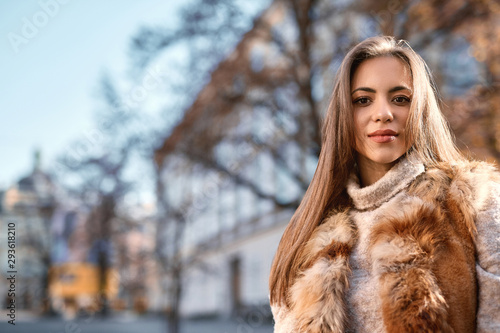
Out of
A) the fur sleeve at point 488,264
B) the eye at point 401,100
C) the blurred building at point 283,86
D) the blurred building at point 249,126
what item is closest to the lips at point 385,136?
the eye at point 401,100

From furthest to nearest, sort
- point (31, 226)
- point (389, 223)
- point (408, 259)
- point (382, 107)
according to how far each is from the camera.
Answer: point (31, 226) → point (382, 107) → point (389, 223) → point (408, 259)

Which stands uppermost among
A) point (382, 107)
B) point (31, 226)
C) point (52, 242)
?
point (31, 226)

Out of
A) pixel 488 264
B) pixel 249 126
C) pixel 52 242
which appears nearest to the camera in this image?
pixel 488 264

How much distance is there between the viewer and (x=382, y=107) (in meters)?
2.08

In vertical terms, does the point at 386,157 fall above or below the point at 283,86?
below

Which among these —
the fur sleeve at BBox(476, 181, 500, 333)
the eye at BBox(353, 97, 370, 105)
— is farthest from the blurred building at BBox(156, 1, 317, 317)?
the fur sleeve at BBox(476, 181, 500, 333)

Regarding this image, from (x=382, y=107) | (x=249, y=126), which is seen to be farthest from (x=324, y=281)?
(x=249, y=126)

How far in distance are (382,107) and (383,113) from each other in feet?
0.09

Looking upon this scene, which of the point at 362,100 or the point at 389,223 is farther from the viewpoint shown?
the point at 362,100

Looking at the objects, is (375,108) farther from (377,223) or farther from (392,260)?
(392,260)

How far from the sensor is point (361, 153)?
7.25 feet

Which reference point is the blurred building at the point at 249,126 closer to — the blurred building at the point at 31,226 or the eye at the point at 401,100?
the eye at the point at 401,100

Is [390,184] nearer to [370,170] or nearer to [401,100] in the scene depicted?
[370,170]

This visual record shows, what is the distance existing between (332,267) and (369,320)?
0.23 m
